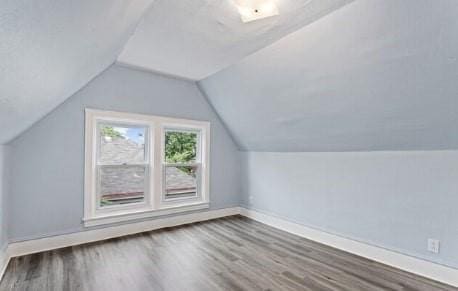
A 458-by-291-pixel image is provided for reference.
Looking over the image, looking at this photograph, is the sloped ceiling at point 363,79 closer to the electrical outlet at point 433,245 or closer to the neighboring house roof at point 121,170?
the electrical outlet at point 433,245

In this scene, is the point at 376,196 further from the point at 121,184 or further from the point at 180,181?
the point at 121,184

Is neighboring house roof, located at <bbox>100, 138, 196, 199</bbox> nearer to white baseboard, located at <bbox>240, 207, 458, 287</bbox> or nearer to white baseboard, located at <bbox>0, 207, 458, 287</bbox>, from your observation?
white baseboard, located at <bbox>0, 207, 458, 287</bbox>

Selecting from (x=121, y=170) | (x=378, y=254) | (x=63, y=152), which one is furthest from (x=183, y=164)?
(x=378, y=254)

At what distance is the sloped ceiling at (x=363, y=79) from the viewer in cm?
183

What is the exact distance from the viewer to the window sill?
10.8 ft

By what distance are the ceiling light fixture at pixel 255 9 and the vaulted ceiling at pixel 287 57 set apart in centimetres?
6

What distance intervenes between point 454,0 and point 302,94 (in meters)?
1.51

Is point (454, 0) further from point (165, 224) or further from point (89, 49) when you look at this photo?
point (165, 224)

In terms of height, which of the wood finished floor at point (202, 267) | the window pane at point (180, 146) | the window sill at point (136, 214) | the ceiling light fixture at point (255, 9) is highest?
the ceiling light fixture at point (255, 9)

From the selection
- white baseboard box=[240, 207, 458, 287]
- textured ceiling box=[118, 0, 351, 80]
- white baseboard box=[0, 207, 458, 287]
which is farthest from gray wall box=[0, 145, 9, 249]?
white baseboard box=[240, 207, 458, 287]

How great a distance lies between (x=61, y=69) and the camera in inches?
66.6

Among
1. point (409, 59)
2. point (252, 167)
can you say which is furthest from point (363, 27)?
point (252, 167)

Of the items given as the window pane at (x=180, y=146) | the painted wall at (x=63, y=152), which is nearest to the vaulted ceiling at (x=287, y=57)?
the painted wall at (x=63, y=152)

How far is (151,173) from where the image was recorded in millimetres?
3844
